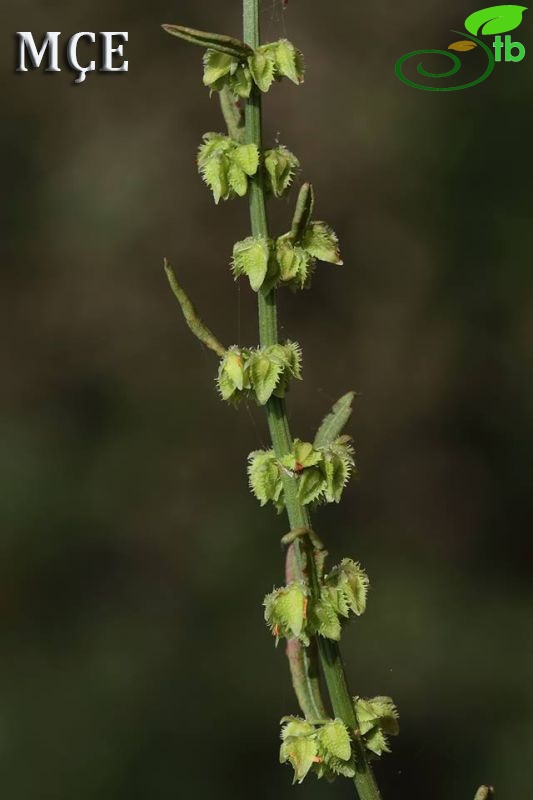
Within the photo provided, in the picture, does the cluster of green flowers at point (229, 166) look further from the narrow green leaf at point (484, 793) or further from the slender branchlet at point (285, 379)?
the narrow green leaf at point (484, 793)

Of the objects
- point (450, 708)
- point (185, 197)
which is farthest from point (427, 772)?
point (185, 197)

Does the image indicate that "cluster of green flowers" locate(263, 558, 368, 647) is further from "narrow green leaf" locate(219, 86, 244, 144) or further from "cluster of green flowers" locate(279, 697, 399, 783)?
"narrow green leaf" locate(219, 86, 244, 144)

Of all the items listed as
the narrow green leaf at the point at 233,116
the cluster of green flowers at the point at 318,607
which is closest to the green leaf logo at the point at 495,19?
the narrow green leaf at the point at 233,116

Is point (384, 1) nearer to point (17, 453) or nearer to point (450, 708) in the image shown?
point (17, 453)

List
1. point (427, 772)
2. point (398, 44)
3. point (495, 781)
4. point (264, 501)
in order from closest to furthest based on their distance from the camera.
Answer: point (264, 501)
point (495, 781)
point (427, 772)
point (398, 44)

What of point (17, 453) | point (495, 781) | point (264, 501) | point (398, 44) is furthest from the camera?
point (398, 44)

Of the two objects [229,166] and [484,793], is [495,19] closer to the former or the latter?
[229,166]

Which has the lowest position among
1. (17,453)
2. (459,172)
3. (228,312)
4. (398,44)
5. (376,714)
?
(376,714)

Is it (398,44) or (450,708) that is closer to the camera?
(450,708)
